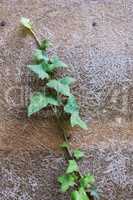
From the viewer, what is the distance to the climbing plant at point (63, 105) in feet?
4.28

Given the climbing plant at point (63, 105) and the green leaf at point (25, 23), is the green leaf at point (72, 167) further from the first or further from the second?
the green leaf at point (25, 23)

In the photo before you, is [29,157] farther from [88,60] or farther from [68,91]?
[88,60]

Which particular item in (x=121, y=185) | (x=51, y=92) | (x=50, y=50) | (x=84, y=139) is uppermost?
(x=50, y=50)

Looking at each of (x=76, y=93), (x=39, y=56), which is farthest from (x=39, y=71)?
(x=76, y=93)

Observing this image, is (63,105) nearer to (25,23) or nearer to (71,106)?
(71,106)

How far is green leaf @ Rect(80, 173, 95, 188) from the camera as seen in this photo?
131cm

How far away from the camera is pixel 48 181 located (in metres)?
1.33

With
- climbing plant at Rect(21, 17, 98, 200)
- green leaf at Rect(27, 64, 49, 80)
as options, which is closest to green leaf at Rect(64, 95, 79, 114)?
climbing plant at Rect(21, 17, 98, 200)

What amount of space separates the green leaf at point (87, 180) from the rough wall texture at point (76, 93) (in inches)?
1.5

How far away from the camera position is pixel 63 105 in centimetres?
137

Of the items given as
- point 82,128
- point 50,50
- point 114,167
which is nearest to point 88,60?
point 50,50

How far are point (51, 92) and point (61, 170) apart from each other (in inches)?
10.6

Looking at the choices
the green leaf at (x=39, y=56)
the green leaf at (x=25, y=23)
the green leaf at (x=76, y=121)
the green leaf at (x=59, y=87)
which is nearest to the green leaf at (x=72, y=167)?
the green leaf at (x=76, y=121)

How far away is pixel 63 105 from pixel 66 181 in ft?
0.85
